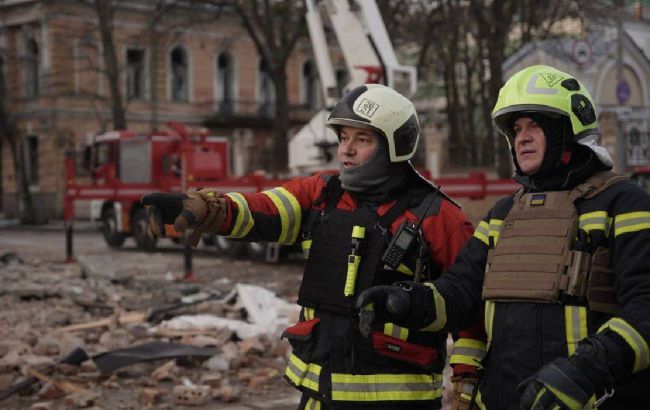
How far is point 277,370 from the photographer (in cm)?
841

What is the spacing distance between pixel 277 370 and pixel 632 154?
23668 mm

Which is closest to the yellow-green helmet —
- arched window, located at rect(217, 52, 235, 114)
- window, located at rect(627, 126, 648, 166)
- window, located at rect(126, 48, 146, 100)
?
window, located at rect(627, 126, 648, 166)

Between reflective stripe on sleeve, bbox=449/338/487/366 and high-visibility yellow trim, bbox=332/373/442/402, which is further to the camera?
high-visibility yellow trim, bbox=332/373/442/402

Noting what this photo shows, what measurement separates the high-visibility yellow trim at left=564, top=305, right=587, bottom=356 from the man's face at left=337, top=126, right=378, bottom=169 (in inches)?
48.9

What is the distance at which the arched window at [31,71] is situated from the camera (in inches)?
1671

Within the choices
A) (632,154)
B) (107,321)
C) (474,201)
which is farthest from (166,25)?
(107,321)

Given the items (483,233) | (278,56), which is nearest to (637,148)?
(278,56)

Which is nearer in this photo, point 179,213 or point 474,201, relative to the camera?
point 179,213

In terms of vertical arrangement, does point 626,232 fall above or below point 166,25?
below

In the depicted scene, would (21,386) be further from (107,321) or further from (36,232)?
(36,232)

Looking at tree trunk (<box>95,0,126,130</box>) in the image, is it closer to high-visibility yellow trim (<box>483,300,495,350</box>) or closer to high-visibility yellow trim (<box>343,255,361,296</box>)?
high-visibility yellow trim (<box>343,255,361,296</box>)

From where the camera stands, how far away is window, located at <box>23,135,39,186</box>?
42503 mm

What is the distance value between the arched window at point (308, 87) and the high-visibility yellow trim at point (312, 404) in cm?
4746

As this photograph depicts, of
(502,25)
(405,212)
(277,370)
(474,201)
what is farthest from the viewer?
(502,25)
